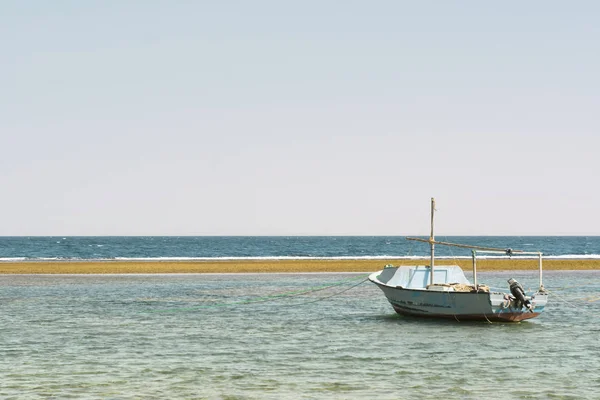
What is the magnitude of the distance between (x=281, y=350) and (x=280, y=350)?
3cm

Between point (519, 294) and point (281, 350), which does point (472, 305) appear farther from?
point (281, 350)

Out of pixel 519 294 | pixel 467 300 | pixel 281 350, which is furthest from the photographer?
pixel 467 300

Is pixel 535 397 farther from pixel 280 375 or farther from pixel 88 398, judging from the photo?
pixel 88 398

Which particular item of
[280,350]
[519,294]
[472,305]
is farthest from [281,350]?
[519,294]

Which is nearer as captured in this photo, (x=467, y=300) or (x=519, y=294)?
(x=519, y=294)

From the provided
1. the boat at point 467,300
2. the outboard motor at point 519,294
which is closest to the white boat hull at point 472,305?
the boat at point 467,300

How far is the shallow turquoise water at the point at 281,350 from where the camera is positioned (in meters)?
21.4

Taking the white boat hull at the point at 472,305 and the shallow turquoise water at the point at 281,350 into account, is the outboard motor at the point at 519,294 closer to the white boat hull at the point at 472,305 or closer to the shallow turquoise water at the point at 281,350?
the white boat hull at the point at 472,305

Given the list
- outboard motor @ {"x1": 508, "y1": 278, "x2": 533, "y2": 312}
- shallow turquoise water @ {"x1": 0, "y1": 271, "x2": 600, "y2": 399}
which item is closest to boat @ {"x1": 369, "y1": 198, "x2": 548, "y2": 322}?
outboard motor @ {"x1": 508, "y1": 278, "x2": 533, "y2": 312}

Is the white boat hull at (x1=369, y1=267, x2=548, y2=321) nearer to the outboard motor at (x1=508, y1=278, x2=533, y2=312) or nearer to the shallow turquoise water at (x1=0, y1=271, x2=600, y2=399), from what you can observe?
the outboard motor at (x1=508, y1=278, x2=533, y2=312)

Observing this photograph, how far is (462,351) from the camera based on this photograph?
90.9 feet

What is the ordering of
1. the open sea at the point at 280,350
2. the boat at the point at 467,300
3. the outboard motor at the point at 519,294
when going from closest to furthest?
1. the open sea at the point at 280,350
2. the outboard motor at the point at 519,294
3. the boat at the point at 467,300

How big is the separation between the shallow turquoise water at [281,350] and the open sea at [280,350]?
0.17 ft

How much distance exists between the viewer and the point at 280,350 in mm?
27938
